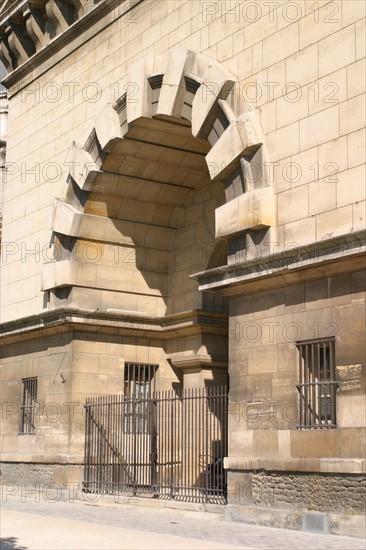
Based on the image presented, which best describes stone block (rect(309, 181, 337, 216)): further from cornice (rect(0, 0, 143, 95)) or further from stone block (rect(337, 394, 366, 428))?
cornice (rect(0, 0, 143, 95))

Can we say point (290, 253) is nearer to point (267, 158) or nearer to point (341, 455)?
point (267, 158)

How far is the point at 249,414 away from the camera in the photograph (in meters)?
16.3

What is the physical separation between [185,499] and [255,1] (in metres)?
9.72

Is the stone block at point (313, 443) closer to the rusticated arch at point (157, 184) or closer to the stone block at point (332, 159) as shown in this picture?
the rusticated arch at point (157, 184)

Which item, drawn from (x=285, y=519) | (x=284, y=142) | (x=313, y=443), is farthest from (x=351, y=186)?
(x=285, y=519)

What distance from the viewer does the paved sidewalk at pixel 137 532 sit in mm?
12867

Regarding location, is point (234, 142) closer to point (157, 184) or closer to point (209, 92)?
point (209, 92)

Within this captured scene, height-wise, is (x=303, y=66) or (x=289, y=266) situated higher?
(x=303, y=66)

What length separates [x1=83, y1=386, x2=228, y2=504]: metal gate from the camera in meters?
19.0

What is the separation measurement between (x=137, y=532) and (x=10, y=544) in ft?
9.17

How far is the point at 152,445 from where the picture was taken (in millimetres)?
19453

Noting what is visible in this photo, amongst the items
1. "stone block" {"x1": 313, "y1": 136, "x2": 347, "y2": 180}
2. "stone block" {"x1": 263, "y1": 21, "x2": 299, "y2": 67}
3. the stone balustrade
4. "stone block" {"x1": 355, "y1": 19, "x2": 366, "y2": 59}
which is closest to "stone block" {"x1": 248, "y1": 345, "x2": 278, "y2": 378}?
"stone block" {"x1": 313, "y1": 136, "x2": 347, "y2": 180}

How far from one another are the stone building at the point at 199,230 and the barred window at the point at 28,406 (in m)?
0.08

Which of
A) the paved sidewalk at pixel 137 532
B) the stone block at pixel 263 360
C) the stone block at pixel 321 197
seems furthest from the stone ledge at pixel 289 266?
the paved sidewalk at pixel 137 532
